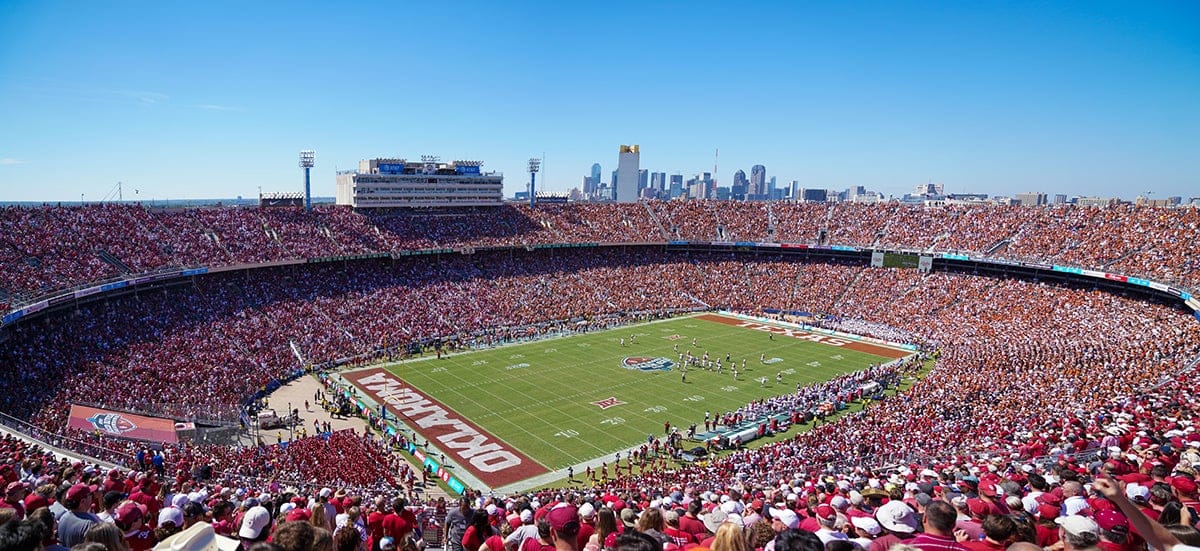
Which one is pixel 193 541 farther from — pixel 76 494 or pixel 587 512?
pixel 587 512

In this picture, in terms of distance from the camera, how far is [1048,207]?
55.2 m

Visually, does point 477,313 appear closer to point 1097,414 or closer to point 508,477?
point 508,477

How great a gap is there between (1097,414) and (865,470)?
6.50 m

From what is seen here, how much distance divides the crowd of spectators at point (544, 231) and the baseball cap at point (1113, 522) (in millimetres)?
35979

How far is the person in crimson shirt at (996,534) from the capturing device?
5.25 metres

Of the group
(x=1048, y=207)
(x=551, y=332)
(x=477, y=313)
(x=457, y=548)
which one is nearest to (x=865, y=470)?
(x=457, y=548)

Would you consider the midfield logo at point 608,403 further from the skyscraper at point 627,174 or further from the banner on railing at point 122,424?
the skyscraper at point 627,174

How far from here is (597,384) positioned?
33.6 metres


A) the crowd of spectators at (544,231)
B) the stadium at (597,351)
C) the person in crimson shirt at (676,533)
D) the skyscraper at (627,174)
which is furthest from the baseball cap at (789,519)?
the skyscraper at (627,174)

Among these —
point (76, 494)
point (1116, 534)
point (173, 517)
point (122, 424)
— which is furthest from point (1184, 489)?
point (122, 424)

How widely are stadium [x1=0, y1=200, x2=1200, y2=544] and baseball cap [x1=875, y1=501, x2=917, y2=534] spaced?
2.13 meters

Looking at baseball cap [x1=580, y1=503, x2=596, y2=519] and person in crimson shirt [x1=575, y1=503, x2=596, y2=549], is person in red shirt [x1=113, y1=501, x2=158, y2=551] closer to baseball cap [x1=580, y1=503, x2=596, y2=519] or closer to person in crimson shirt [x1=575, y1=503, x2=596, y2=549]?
person in crimson shirt [x1=575, y1=503, x2=596, y2=549]

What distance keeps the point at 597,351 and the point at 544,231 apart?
2266 centimetres

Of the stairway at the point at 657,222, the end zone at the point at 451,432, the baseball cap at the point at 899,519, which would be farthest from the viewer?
the stairway at the point at 657,222
